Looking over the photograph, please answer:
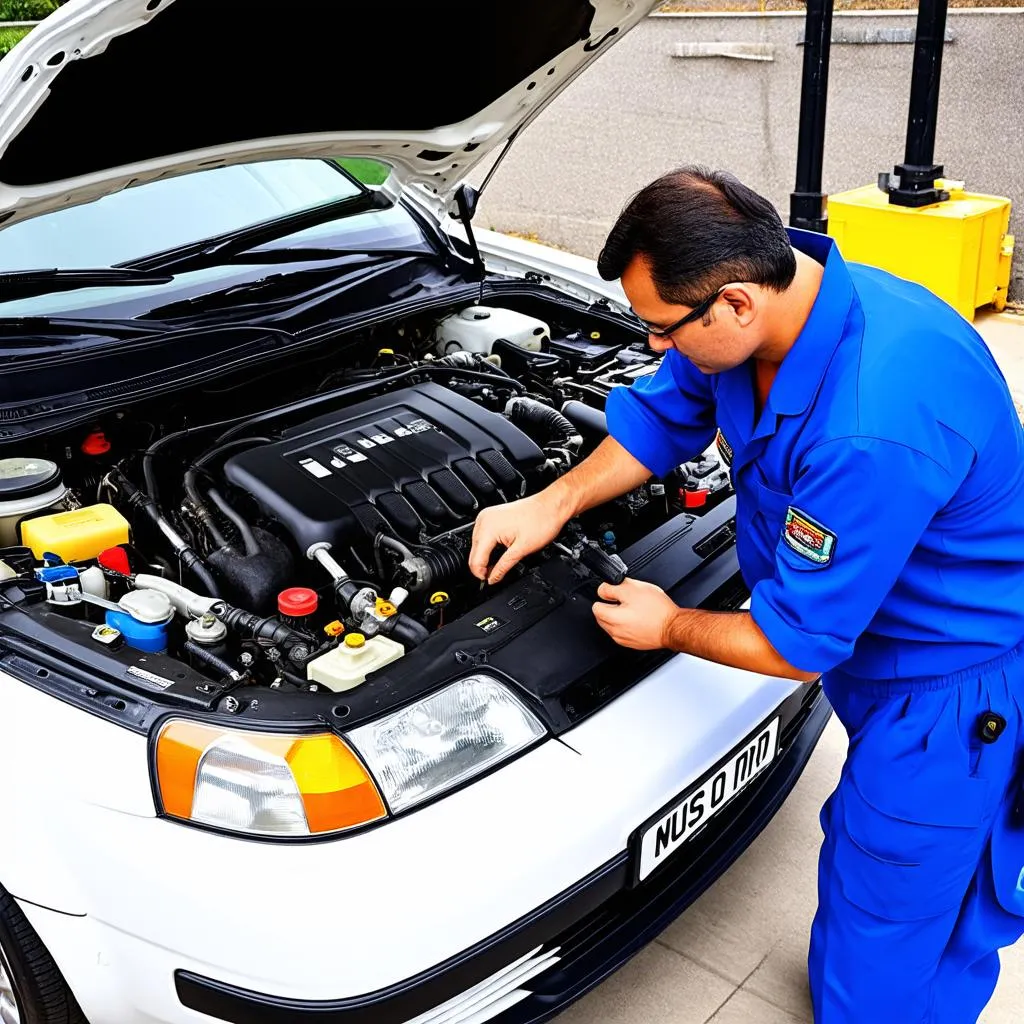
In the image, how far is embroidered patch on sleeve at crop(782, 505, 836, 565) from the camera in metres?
1.59

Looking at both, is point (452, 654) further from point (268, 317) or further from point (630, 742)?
point (268, 317)

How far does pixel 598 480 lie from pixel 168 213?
1336mm

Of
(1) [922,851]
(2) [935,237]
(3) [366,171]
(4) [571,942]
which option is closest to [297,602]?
(4) [571,942]

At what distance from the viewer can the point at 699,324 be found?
62.7 inches

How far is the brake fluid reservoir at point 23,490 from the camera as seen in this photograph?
2.13 m

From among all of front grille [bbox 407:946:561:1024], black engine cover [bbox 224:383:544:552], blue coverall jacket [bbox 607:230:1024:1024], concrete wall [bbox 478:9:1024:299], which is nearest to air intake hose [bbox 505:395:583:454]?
black engine cover [bbox 224:383:544:552]

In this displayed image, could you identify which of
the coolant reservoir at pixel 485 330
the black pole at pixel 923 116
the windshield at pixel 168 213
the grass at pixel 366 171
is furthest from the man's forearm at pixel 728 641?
the black pole at pixel 923 116

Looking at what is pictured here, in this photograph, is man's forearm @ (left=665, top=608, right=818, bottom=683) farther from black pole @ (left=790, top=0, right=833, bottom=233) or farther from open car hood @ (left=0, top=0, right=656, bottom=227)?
black pole @ (left=790, top=0, right=833, bottom=233)

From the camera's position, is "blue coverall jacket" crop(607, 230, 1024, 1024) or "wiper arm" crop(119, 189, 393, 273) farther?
"wiper arm" crop(119, 189, 393, 273)

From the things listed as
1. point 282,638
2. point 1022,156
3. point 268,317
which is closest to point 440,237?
point 268,317

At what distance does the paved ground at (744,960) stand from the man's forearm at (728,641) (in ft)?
2.46

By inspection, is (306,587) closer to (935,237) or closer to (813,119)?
(813,119)

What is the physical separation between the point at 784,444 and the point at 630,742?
523 mm

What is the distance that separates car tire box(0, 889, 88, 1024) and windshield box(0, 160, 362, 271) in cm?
134
